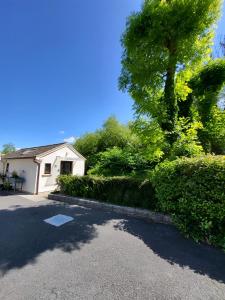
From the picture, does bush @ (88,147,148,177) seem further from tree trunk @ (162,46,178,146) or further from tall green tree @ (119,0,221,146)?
tall green tree @ (119,0,221,146)

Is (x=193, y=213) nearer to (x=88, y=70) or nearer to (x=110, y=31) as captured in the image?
(x=110, y=31)

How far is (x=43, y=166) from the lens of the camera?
39.3 ft

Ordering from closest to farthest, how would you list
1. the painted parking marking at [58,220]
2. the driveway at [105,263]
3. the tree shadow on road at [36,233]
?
the driveway at [105,263] → the tree shadow on road at [36,233] → the painted parking marking at [58,220]

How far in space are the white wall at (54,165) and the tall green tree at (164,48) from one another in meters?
7.89

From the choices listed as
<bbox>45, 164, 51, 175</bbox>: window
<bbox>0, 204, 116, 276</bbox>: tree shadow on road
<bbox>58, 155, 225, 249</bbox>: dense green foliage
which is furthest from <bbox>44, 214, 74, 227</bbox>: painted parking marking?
<bbox>45, 164, 51, 175</bbox>: window

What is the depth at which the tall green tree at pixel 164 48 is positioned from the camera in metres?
6.62

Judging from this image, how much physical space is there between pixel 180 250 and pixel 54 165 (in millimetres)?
10993

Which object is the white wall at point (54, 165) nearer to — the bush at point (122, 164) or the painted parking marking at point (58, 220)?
the bush at point (122, 164)

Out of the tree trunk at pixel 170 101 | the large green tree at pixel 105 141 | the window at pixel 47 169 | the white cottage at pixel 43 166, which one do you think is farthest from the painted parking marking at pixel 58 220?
the large green tree at pixel 105 141

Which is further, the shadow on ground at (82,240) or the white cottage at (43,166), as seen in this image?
the white cottage at (43,166)

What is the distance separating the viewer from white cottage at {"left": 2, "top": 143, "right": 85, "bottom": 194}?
11.6 meters

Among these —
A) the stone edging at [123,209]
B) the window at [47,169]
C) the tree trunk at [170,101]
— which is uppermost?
the tree trunk at [170,101]

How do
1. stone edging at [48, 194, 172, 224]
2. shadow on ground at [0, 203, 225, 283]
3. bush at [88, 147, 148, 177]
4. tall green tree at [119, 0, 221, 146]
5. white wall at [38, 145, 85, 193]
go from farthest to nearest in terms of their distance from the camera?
1. white wall at [38, 145, 85, 193]
2. bush at [88, 147, 148, 177]
3. tall green tree at [119, 0, 221, 146]
4. stone edging at [48, 194, 172, 224]
5. shadow on ground at [0, 203, 225, 283]

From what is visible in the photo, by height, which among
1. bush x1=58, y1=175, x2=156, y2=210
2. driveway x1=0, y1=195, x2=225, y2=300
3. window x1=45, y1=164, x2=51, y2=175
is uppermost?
window x1=45, y1=164, x2=51, y2=175
